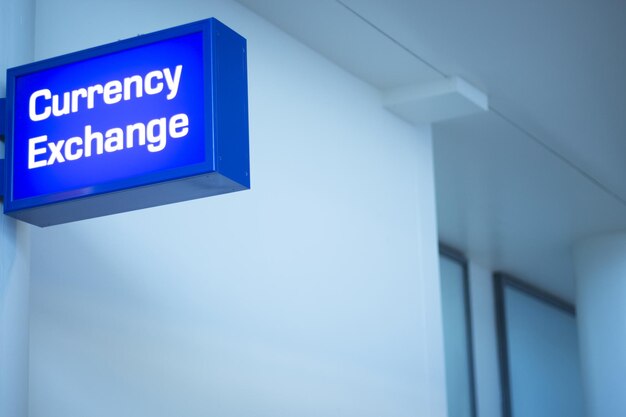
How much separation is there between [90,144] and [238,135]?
0.47 meters

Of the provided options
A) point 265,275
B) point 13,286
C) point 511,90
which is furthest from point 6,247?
point 511,90

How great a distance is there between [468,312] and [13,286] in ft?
26.9

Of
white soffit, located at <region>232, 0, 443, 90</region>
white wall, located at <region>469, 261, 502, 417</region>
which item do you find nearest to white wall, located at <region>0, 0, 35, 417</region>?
white soffit, located at <region>232, 0, 443, 90</region>

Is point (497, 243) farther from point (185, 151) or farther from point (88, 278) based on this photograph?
point (185, 151)

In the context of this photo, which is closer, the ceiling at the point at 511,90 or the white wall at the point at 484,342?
the ceiling at the point at 511,90

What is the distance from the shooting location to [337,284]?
6.47m

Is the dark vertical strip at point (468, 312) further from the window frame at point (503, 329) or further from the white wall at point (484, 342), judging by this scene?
the window frame at point (503, 329)

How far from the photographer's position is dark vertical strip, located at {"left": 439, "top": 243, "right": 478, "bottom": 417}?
36.9 feet

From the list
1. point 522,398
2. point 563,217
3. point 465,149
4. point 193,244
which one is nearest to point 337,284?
point 193,244

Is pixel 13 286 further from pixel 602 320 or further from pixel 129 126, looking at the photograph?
pixel 602 320

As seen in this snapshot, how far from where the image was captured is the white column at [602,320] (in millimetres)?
10602

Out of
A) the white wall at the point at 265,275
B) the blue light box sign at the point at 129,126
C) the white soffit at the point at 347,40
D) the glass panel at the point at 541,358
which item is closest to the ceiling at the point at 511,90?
the white soffit at the point at 347,40

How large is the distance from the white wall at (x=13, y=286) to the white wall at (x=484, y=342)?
799 centimetres

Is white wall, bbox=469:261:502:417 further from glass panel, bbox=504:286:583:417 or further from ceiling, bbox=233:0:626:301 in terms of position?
ceiling, bbox=233:0:626:301
